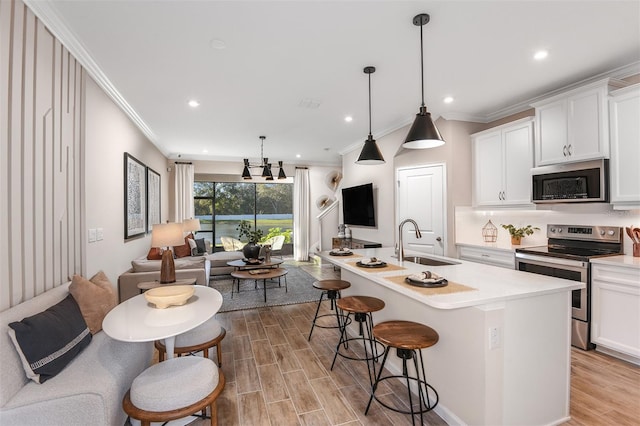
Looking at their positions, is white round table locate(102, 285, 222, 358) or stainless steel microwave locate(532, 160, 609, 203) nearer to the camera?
white round table locate(102, 285, 222, 358)

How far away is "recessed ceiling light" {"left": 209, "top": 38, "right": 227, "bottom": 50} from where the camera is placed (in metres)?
2.48

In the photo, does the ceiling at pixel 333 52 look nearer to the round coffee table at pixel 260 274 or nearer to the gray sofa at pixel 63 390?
the gray sofa at pixel 63 390

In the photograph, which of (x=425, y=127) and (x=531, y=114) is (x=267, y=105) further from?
(x=531, y=114)

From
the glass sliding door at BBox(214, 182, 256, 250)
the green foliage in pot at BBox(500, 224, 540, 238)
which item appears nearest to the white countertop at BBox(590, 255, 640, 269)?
the green foliage in pot at BBox(500, 224, 540, 238)

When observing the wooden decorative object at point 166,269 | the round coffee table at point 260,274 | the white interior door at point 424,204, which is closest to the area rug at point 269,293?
the round coffee table at point 260,274

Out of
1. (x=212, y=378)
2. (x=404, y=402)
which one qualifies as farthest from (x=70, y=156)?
(x=404, y=402)

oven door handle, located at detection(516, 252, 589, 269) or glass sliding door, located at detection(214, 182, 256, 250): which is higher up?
glass sliding door, located at detection(214, 182, 256, 250)

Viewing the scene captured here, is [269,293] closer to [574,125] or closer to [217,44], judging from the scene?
[217,44]

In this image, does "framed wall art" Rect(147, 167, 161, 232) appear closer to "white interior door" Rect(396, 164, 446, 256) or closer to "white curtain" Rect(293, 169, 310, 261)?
"white curtain" Rect(293, 169, 310, 261)

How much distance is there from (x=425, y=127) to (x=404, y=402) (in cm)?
208

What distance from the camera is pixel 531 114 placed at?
3.89 meters

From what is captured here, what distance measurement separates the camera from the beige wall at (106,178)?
2906 mm

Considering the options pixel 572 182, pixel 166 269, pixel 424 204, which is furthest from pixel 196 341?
pixel 572 182

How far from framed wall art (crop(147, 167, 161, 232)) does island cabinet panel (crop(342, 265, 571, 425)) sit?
480 cm
